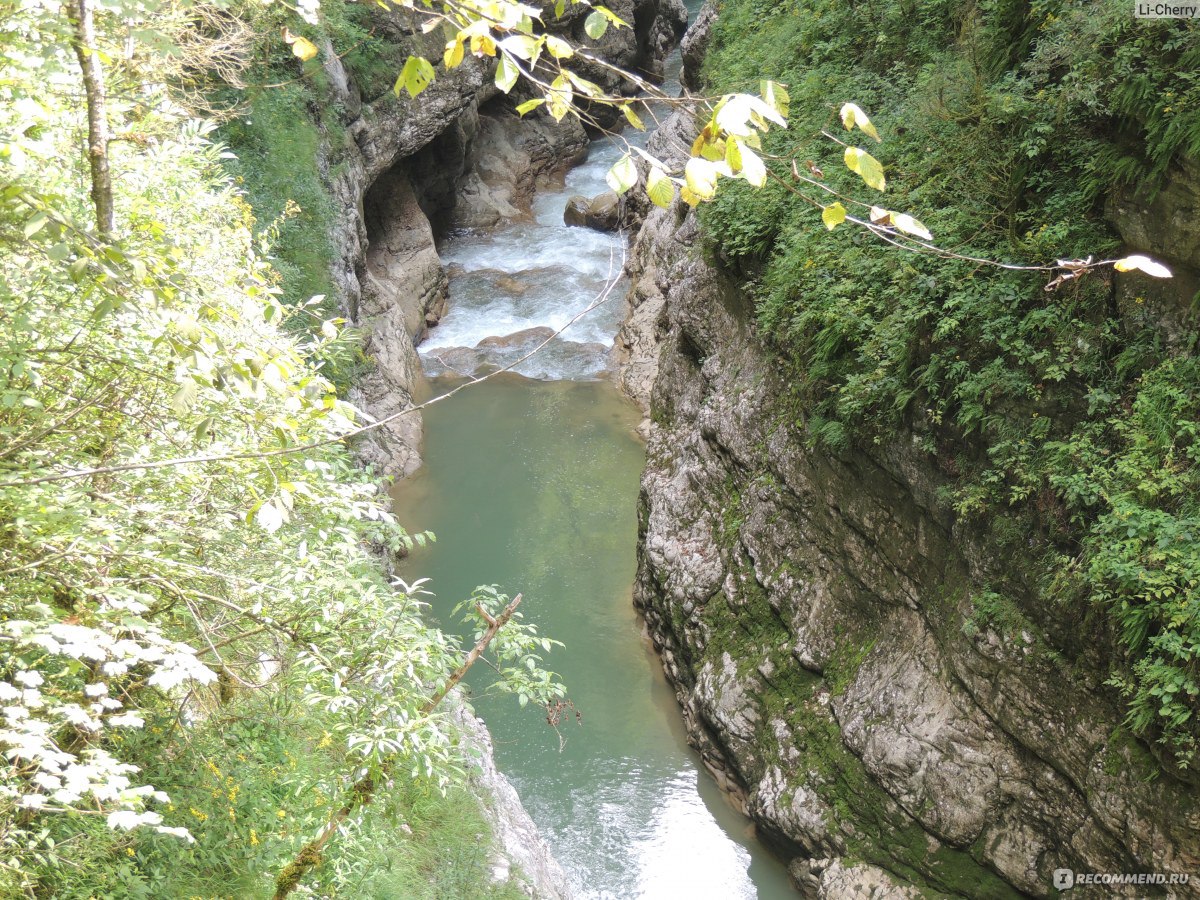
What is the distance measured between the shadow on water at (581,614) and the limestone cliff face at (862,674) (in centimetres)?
50

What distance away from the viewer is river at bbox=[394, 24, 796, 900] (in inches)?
352

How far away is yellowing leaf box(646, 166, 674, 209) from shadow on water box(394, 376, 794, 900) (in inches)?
324

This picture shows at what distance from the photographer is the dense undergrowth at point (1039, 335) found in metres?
5.32

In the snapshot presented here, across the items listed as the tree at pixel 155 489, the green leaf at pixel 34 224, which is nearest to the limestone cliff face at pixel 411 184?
the tree at pixel 155 489

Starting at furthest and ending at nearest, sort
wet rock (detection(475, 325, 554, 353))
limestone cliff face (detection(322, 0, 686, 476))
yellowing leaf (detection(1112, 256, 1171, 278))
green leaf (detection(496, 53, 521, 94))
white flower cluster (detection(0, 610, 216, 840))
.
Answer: wet rock (detection(475, 325, 554, 353)), limestone cliff face (detection(322, 0, 686, 476)), white flower cluster (detection(0, 610, 216, 840)), green leaf (detection(496, 53, 521, 94)), yellowing leaf (detection(1112, 256, 1171, 278))

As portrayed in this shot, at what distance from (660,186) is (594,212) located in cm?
1998

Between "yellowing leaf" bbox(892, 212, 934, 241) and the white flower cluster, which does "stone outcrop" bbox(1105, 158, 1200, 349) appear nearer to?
"yellowing leaf" bbox(892, 212, 934, 241)

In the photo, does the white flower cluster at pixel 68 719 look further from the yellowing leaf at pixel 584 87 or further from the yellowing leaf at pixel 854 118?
the yellowing leaf at pixel 854 118

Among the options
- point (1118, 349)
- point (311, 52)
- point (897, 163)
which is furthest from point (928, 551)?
point (311, 52)

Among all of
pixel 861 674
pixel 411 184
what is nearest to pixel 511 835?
pixel 861 674

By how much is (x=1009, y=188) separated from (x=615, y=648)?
7.21 metres

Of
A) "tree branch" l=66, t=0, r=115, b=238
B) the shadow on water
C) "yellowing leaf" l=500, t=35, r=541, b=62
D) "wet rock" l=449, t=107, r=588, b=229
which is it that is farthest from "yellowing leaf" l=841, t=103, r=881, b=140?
"wet rock" l=449, t=107, r=588, b=229

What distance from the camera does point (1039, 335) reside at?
244 inches

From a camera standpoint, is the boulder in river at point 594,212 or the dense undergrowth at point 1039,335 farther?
the boulder in river at point 594,212
